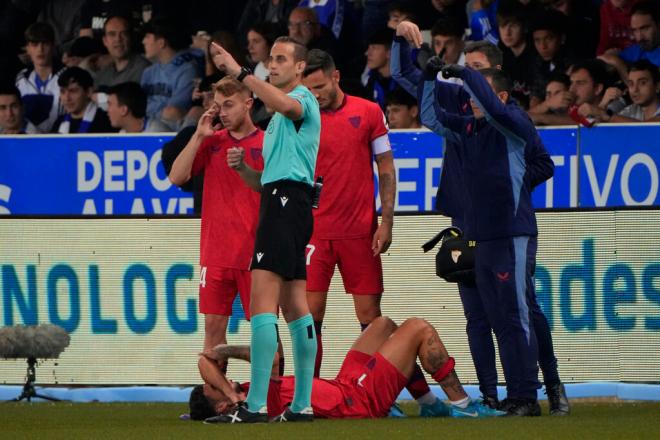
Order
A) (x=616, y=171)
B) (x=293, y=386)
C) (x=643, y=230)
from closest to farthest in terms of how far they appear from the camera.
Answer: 1. (x=293, y=386)
2. (x=643, y=230)
3. (x=616, y=171)

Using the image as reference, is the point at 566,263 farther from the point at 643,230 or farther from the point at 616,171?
the point at 616,171

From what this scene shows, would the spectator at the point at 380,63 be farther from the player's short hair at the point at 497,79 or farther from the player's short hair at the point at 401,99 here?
the player's short hair at the point at 497,79

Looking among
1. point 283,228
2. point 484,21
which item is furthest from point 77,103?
point 283,228

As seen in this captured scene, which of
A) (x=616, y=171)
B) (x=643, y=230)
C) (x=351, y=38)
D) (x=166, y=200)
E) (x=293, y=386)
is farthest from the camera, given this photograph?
(x=351, y=38)

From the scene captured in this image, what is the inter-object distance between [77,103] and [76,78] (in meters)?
0.27

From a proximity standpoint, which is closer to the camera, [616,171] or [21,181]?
[616,171]

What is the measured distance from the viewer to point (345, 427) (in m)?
8.21

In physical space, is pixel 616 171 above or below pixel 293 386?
above

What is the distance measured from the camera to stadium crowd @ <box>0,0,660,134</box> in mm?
13406

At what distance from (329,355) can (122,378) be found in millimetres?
1520

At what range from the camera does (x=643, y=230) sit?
10734 mm

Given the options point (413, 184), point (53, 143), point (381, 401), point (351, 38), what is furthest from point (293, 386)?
point (351, 38)

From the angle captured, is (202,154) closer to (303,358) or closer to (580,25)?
(303,358)

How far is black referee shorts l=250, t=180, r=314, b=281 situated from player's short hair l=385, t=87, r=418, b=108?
5.28m
